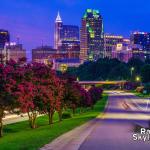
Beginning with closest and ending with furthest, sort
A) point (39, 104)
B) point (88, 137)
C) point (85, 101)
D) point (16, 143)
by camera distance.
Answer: point (16, 143)
point (88, 137)
point (39, 104)
point (85, 101)

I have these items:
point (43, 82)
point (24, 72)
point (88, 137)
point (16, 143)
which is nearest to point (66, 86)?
point (43, 82)

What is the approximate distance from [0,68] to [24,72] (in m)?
5.16

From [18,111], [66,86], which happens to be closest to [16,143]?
[18,111]

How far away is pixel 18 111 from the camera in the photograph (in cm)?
4206

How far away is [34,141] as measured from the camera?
102ft

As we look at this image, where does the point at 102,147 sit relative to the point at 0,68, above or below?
below

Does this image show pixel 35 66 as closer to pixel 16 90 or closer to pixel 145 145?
pixel 16 90

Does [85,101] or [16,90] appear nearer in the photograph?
[16,90]

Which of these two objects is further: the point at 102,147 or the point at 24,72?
the point at 24,72

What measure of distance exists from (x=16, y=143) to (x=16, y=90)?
32.8ft

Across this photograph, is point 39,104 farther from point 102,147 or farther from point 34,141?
point 102,147

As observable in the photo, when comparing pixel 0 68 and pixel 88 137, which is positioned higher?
pixel 0 68

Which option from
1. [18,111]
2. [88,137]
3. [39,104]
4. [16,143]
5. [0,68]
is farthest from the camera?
[39,104]

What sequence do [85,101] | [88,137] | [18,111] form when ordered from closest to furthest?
[88,137] → [18,111] → [85,101]
